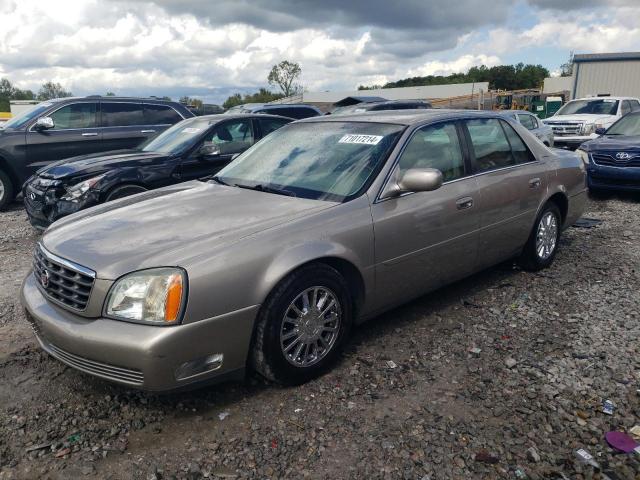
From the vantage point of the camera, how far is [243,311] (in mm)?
2920

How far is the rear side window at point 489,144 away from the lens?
4.50 metres

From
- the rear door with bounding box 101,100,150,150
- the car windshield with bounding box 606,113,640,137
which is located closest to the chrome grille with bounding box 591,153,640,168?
the car windshield with bounding box 606,113,640,137

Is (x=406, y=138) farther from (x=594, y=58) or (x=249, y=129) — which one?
(x=594, y=58)

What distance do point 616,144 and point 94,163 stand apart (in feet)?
26.8

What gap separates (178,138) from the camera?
734 cm

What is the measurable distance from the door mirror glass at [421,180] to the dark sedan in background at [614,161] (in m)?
6.65

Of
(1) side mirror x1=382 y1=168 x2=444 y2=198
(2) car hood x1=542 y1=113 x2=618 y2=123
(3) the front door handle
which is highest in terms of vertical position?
(1) side mirror x1=382 y1=168 x2=444 y2=198

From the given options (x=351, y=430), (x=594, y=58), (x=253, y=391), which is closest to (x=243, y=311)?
(x=253, y=391)

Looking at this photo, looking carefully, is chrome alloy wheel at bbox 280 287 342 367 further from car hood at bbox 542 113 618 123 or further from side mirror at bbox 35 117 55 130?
car hood at bbox 542 113 618 123

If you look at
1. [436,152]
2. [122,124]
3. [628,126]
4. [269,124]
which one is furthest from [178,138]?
[628,126]

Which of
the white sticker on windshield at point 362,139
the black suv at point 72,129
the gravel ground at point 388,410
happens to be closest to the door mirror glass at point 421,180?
the white sticker on windshield at point 362,139

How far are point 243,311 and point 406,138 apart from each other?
73.2 inches

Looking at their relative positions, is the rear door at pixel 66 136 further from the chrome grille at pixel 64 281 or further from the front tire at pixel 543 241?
the front tire at pixel 543 241

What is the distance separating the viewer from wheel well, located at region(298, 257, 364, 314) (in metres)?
3.39
